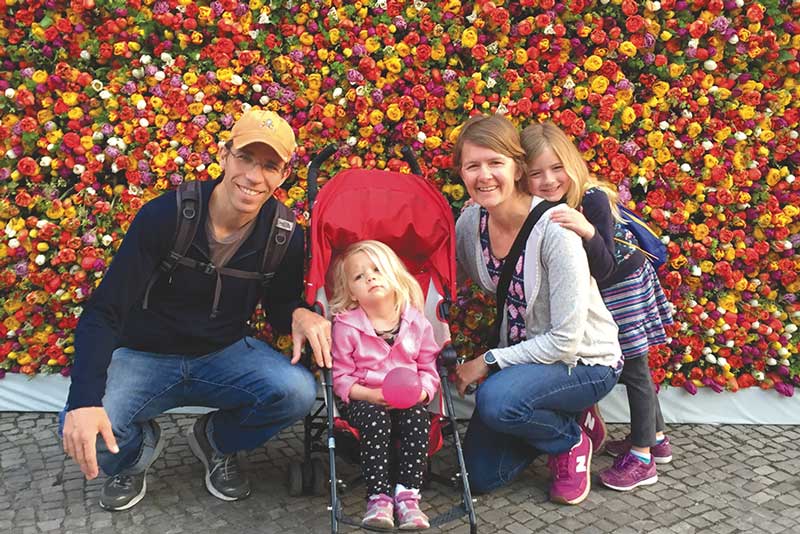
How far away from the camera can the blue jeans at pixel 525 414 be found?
3.58 metres

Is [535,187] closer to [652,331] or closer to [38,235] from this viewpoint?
[652,331]

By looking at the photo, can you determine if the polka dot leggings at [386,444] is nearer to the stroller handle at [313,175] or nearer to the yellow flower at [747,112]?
the stroller handle at [313,175]

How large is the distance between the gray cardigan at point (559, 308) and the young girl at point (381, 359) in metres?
0.39

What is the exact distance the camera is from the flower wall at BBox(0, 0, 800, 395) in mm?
4250

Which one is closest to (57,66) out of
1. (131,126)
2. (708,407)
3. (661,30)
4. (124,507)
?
(131,126)

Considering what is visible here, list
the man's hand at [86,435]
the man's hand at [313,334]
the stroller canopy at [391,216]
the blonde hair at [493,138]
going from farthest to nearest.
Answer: the stroller canopy at [391,216], the blonde hair at [493,138], the man's hand at [313,334], the man's hand at [86,435]

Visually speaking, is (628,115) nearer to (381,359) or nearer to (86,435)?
(381,359)

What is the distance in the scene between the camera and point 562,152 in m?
3.74

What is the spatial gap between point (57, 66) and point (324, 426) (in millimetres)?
2430

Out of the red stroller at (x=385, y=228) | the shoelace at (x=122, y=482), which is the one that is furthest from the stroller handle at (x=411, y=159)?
the shoelace at (x=122, y=482)

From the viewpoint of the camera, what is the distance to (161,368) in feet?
11.8

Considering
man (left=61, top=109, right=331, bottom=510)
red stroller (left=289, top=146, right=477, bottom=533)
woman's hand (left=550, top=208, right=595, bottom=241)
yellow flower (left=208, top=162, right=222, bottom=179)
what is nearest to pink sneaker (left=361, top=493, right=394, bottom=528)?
red stroller (left=289, top=146, right=477, bottom=533)

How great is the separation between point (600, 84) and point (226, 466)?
112 inches

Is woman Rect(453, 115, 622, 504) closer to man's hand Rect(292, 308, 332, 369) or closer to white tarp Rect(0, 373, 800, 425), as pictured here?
man's hand Rect(292, 308, 332, 369)
